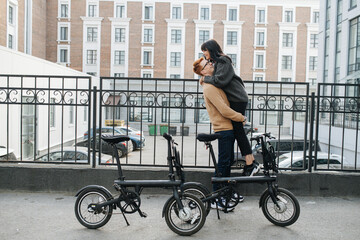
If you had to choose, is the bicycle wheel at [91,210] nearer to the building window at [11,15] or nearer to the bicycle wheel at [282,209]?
the bicycle wheel at [282,209]

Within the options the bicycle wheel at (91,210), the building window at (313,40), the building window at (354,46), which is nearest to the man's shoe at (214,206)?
the bicycle wheel at (91,210)

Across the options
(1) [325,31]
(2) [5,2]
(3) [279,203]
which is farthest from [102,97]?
(2) [5,2]

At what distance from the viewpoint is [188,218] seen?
13.1 ft

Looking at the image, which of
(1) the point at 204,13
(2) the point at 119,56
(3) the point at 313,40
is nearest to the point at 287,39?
(3) the point at 313,40

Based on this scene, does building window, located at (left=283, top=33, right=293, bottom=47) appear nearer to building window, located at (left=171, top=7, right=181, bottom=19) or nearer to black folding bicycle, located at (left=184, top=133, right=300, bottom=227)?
building window, located at (left=171, top=7, right=181, bottom=19)

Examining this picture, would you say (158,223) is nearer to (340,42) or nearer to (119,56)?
(340,42)

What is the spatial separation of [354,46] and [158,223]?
30474mm

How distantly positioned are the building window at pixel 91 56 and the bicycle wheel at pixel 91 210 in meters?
49.9

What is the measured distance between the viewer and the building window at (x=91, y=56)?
5194cm

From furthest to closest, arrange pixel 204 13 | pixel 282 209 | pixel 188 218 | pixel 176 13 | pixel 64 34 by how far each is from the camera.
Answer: pixel 64 34, pixel 176 13, pixel 204 13, pixel 282 209, pixel 188 218

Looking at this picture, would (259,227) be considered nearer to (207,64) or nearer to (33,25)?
(207,64)

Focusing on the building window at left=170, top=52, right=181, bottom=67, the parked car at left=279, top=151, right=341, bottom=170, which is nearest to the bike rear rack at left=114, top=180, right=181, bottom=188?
the parked car at left=279, top=151, right=341, bottom=170

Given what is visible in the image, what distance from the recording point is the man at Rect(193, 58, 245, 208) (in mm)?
4539

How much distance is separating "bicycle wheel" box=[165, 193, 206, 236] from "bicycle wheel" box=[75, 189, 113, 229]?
0.74 m
